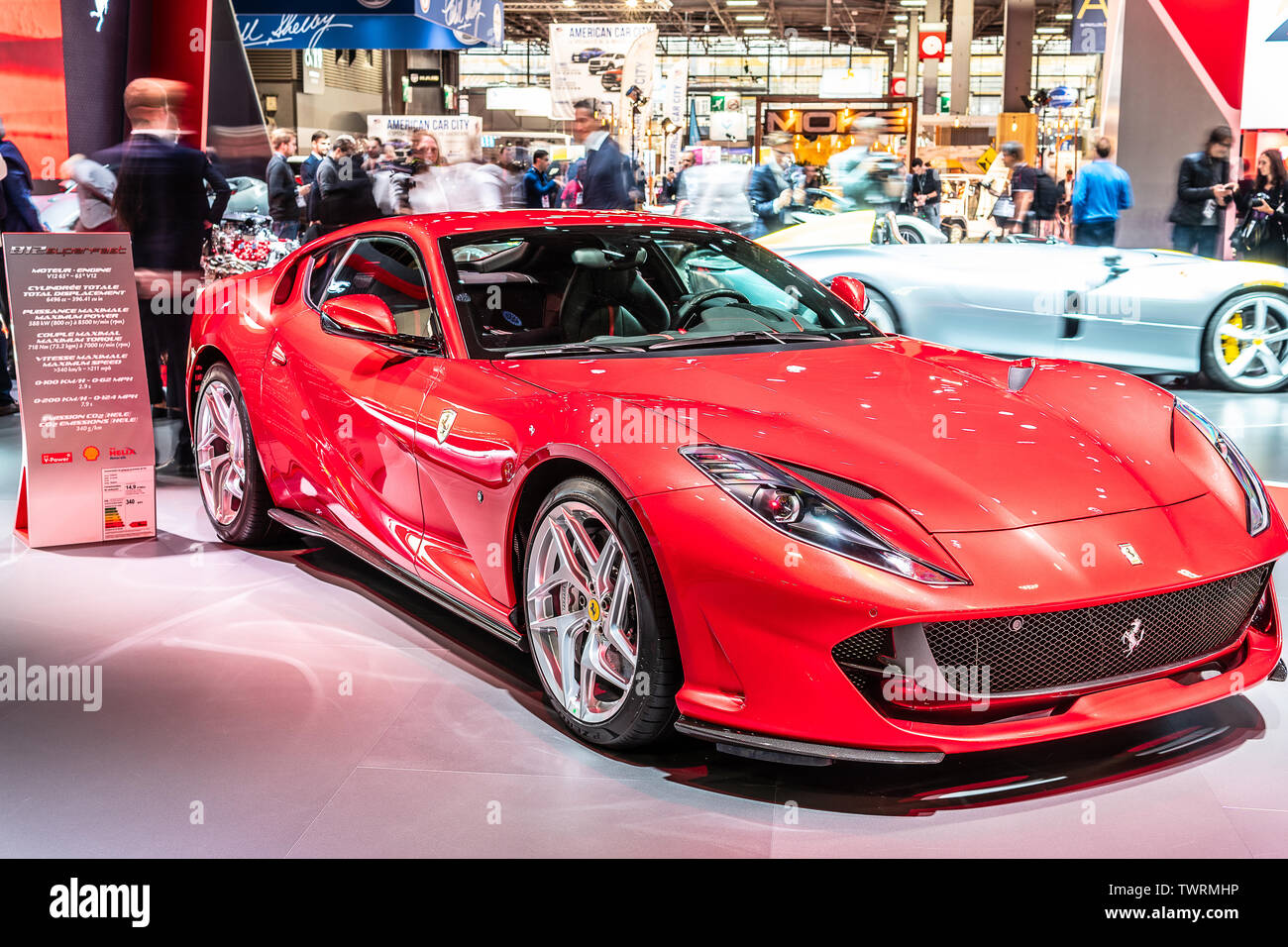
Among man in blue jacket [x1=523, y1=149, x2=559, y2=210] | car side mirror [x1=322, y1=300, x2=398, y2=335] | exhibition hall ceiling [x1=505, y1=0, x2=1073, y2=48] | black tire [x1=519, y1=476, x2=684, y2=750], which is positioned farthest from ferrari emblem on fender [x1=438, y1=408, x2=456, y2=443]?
exhibition hall ceiling [x1=505, y1=0, x2=1073, y2=48]

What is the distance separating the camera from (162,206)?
19.1 feet

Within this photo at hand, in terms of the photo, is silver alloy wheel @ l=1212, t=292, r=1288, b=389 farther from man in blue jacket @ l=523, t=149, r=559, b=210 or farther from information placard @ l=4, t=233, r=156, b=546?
man in blue jacket @ l=523, t=149, r=559, b=210

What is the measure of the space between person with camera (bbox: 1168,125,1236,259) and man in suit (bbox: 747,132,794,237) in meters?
2.42

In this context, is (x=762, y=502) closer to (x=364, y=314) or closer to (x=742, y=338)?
(x=742, y=338)

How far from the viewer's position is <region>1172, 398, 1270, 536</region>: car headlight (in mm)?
2730

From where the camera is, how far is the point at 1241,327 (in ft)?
23.0

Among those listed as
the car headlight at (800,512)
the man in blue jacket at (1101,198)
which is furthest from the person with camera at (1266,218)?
the car headlight at (800,512)

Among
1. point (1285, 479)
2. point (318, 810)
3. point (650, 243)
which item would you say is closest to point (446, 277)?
point (650, 243)

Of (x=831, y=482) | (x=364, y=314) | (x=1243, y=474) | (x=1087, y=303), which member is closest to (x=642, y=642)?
(x=831, y=482)
